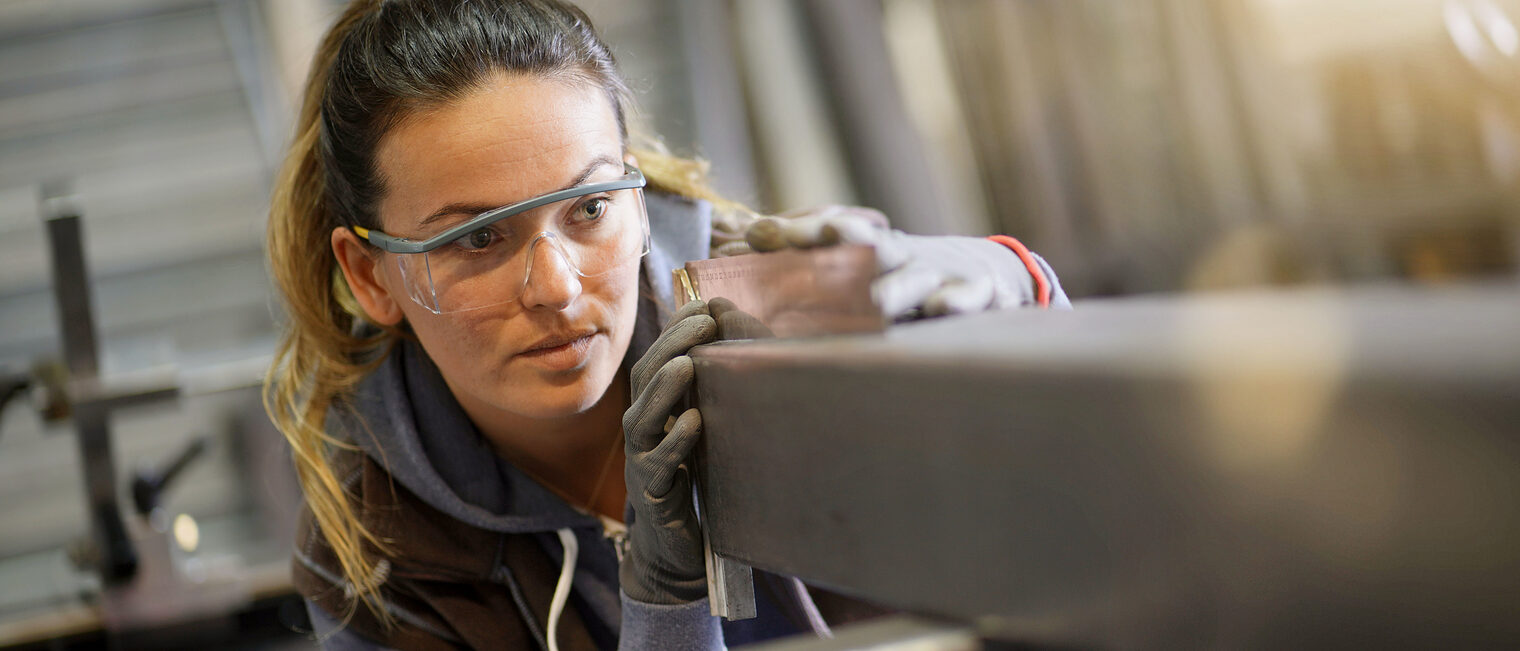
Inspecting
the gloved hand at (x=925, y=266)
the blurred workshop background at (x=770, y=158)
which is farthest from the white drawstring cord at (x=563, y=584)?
the blurred workshop background at (x=770, y=158)

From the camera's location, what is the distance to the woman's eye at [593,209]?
0.86 meters

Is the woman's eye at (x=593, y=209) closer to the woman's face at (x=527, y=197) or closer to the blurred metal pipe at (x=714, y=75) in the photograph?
the woman's face at (x=527, y=197)

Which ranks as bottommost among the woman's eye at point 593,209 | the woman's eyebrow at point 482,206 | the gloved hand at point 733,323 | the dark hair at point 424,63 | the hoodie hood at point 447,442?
the hoodie hood at point 447,442

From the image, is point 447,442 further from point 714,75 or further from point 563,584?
point 714,75

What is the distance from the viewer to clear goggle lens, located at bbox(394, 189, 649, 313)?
834 millimetres

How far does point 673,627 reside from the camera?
2.70ft

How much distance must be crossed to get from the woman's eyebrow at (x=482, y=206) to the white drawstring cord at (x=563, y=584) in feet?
1.15

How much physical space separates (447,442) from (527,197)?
0.37 m

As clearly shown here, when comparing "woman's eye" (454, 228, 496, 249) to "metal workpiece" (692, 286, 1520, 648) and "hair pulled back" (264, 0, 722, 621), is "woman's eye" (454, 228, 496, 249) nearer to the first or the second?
"hair pulled back" (264, 0, 722, 621)

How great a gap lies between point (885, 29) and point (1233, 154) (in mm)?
1185

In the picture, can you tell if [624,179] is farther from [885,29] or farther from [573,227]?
[885,29]

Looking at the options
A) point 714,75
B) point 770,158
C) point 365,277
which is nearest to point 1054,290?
point 365,277

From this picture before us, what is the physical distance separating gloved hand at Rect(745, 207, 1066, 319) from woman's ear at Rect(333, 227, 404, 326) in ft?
1.88

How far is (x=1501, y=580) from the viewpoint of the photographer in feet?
0.89
